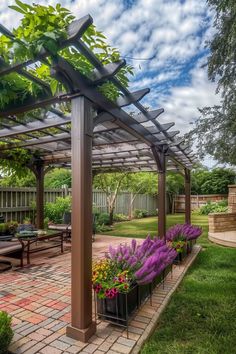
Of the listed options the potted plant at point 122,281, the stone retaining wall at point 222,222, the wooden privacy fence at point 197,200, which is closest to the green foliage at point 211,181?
the wooden privacy fence at point 197,200

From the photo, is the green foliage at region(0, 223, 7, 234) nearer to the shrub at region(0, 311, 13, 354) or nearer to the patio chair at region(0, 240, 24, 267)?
the patio chair at region(0, 240, 24, 267)

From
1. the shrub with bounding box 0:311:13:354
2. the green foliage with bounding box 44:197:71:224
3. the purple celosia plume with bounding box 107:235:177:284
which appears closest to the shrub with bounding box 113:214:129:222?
the green foliage with bounding box 44:197:71:224

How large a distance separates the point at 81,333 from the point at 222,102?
564 cm

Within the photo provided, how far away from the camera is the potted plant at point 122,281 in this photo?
263 cm

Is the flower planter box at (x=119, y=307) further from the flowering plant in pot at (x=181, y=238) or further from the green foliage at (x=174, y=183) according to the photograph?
the green foliage at (x=174, y=183)

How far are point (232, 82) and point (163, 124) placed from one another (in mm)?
2363

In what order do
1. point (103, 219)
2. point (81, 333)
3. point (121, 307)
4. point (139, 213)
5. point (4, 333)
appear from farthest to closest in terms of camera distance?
point (139, 213), point (103, 219), point (121, 307), point (81, 333), point (4, 333)

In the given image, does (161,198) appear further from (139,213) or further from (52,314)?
(139,213)

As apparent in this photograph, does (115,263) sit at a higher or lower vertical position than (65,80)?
lower

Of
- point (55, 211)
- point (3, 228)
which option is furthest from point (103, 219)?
point (3, 228)

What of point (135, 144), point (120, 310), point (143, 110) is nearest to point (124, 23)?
point (143, 110)

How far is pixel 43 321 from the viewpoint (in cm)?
275

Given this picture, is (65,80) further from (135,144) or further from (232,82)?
(232,82)

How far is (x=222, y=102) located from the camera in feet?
19.7
